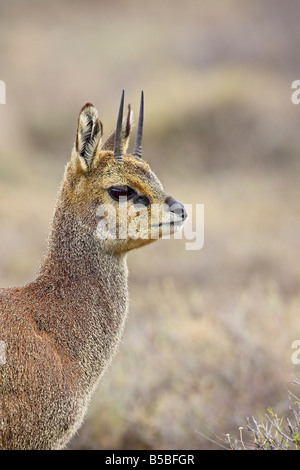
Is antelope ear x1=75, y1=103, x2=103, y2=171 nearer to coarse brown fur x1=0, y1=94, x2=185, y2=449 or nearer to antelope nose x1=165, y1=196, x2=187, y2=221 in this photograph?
coarse brown fur x1=0, y1=94, x2=185, y2=449

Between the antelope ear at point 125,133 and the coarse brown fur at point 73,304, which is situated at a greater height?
the antelope ear at point 125,133

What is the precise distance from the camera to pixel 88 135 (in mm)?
5777

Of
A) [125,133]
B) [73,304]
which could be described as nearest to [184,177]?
[125,133]

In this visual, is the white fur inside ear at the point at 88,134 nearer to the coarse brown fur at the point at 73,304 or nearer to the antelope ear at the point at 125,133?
the coarse brown fur at the point at 73,304

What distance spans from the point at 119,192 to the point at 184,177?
22.4 meters

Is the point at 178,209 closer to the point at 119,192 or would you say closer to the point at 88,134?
the point at 119,192

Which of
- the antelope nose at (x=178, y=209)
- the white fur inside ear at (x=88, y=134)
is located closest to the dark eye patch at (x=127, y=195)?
the antelope nose at (x=178, y=209)

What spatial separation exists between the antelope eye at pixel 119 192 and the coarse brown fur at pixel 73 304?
3 cm

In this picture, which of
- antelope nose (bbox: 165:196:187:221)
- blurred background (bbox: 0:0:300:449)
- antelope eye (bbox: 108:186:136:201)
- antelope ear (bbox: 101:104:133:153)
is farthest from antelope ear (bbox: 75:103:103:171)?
blurred background (bbox: 0:0:300:449)

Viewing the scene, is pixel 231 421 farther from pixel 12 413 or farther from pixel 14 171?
pixel 14 171

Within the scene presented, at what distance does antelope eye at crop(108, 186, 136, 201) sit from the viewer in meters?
5.82

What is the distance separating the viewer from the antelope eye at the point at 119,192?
582cm

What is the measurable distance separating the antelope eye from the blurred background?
2379 millimetres
